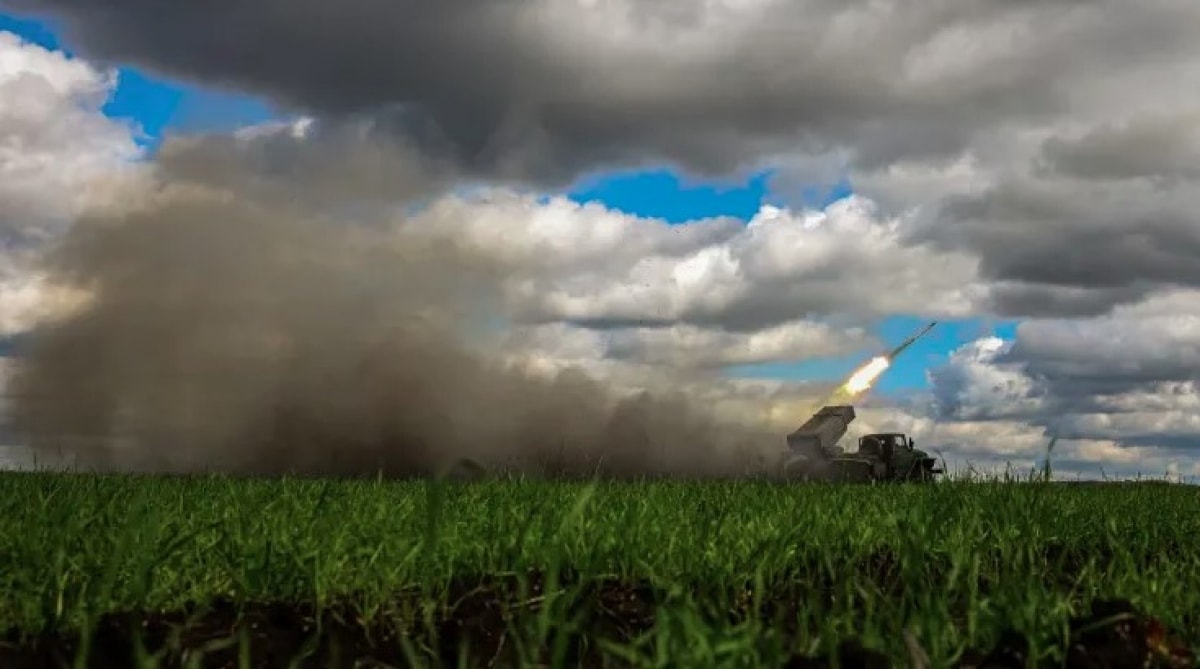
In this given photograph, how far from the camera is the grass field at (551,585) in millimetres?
4176

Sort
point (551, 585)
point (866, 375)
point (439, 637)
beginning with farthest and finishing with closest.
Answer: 1. point (866, 375)
2. point (439, 637)
3. point (551, 585)

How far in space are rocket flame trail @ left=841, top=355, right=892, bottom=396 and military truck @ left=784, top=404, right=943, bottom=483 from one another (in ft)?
1.98

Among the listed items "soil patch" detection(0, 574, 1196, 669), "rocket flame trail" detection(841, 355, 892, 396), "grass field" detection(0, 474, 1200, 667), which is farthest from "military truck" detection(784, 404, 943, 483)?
"soil patch" detection(0, 574, 1196, 669)

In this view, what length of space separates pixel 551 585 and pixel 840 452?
1252 inches


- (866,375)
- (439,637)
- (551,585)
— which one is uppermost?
(866,375)

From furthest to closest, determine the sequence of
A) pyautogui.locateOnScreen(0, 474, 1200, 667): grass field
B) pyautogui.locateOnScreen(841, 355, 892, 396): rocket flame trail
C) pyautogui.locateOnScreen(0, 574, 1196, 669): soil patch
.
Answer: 1. pyautogui.locateOnScreen(841, 355, 892, 396): rocket flame trail
2. pyautogui.locateOnScreen(0, 474, 1200, 667): grass field
3. pyautogui.locateOnScreen(0, 574, 1196, 669): soil patch

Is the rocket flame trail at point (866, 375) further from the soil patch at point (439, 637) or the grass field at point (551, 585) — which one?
the soil patch at point (439, 637)

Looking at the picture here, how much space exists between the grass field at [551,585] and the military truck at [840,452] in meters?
25.4

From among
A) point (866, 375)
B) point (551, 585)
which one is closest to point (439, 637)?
point (551, 585)

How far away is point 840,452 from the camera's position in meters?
34.6

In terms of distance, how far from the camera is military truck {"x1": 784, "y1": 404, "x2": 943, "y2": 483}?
112 feet

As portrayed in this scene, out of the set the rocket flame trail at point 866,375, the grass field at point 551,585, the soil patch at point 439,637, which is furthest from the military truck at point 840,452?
the soil patch at point 439,637

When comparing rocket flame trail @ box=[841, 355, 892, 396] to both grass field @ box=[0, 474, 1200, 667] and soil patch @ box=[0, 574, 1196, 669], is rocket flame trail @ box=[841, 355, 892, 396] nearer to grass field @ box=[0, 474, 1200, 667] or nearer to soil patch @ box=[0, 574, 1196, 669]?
grass field @ box=[0, 474, 1200, 667]

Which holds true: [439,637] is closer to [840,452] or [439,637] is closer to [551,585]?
[551,585]
